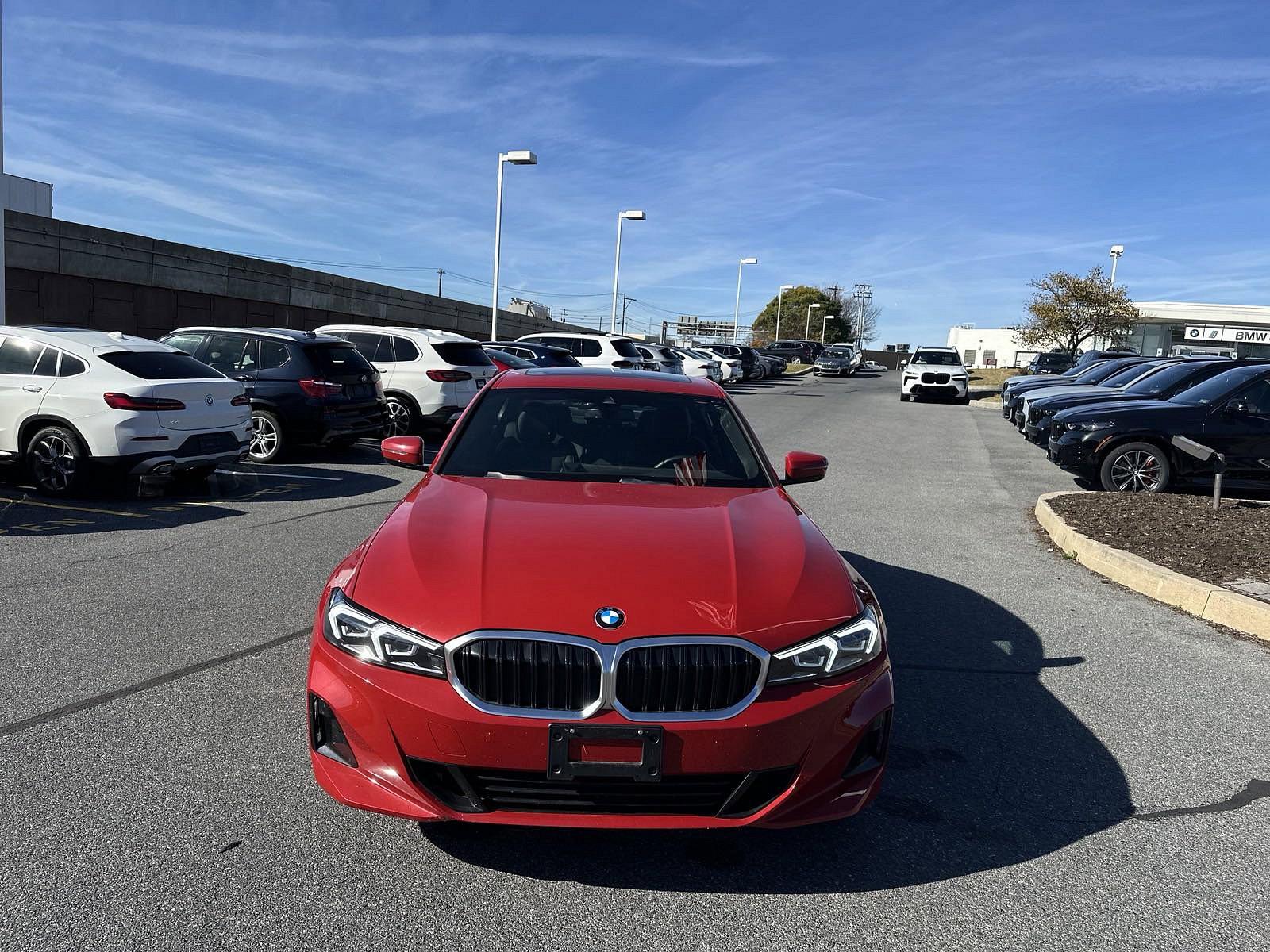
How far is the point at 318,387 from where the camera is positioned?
477 inches

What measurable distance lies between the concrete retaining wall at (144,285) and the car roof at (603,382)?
15992 mm

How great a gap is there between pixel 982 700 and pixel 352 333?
12.3m

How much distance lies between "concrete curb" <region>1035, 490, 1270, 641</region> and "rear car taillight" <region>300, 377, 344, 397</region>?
8.39 metres

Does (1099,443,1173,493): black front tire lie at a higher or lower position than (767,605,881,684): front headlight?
higher

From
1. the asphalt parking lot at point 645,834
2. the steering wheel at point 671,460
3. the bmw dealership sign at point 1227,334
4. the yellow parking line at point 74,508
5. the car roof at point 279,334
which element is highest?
the bmw dealership sign at point 1227,334

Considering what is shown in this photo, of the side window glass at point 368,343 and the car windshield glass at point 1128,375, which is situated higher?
the car windshield glass at point 1128,375

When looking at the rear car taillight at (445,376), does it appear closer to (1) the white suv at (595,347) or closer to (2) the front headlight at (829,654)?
(1) the white suv at (595,347)

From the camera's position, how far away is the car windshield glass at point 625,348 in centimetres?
2631

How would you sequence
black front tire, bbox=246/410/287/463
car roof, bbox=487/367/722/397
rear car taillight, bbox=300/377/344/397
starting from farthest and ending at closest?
1. black front tire, bbox=246/410/287/463
2. rear car taillight, bbox=300/377/344/397
3. car roof, bbox=487/367/722/397

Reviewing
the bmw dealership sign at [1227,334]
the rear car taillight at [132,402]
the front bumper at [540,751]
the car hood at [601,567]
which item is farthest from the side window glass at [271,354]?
the bmw dealership sign at [1227,334]

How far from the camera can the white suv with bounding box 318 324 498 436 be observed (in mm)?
14234

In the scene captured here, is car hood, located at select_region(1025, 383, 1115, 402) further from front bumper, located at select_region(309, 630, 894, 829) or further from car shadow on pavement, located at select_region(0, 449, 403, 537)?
front bumper, located at select_region(309, 630, 894, 829)

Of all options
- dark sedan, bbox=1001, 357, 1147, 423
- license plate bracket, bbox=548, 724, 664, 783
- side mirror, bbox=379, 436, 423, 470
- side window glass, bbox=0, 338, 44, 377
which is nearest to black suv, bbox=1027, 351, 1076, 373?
dark sedan, bbox=1001, 357, 1147, 423

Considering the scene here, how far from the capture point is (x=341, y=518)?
8680 mm
